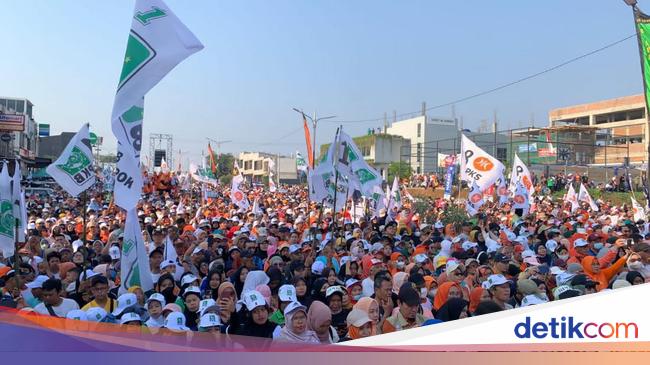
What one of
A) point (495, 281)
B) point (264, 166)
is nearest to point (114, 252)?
point (495, 281)

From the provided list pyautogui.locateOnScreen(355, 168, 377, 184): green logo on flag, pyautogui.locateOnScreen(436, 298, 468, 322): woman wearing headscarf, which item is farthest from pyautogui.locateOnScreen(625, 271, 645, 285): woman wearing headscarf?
pyautogui.locateOnScreen(355, 168, 377, 184): green logo on flag

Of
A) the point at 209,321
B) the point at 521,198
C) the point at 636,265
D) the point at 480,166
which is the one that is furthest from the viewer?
the point at 521,198

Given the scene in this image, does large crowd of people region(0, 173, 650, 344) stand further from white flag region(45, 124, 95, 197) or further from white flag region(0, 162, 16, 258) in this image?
white flag region(45, 124, 95, 197)

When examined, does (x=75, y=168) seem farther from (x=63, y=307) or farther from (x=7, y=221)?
(x=63, y=307)

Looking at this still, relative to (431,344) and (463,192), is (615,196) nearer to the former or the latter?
(463,192)

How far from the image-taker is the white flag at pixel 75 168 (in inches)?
350

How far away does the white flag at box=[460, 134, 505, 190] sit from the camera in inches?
596

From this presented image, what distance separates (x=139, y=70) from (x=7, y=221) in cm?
269

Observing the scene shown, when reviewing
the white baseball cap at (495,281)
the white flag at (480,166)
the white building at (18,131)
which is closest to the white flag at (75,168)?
the white baseball cap at (495,281)

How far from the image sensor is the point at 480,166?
15.3m

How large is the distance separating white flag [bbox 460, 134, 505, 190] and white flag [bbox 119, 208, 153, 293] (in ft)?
33.7

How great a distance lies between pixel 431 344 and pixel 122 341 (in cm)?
150

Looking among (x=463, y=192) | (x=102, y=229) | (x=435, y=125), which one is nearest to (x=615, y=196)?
(x=463, y=192)

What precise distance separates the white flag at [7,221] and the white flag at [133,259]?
170 centimetres
